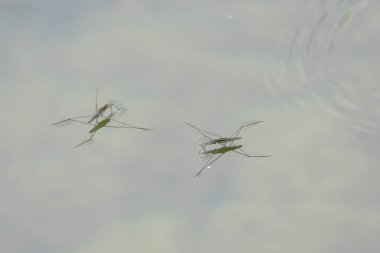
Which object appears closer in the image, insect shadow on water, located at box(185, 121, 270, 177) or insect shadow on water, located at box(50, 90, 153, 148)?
insect shadow on water, located at box(185, 121, 270, 177)

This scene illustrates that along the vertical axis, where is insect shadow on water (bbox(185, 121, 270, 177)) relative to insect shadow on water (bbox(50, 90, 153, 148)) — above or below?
below

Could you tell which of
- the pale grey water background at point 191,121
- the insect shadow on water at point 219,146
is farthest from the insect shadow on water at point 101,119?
the insect shadow on water at point 219,146

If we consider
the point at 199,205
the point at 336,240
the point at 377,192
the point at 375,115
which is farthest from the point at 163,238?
the point at 375,115

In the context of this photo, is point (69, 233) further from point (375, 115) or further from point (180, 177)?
point (375, 115)

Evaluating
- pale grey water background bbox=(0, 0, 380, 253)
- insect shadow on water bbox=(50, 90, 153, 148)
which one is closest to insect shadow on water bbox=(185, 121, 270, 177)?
pale grey water background bbox=(0, 0, 380, 253)

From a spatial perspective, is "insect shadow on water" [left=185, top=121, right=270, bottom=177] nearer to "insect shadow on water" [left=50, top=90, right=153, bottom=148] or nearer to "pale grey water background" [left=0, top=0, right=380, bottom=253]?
"pale grey water background" [left=0, top=0, right=380, bottom=253]

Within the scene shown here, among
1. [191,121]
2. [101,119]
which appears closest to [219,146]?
[191,121]

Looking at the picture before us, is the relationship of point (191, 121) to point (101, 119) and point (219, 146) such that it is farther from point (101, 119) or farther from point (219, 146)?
point (101, 119)

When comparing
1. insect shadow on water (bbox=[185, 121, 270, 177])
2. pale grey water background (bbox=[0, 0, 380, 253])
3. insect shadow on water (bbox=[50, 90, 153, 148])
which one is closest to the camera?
pale grey water background (bbox=[0, 0, 380, 253])

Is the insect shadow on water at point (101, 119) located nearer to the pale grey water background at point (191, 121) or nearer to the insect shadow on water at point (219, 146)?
the pale grey water background at point (191, 121)

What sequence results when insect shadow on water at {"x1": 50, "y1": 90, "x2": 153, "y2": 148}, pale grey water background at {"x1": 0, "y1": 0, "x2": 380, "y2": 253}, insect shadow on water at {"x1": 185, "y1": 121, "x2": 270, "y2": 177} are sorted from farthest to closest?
insect shadow on water at {"x1": 50, "y1": 90, "x2": 153, "y2": 148}, insect shadow on water at {"x1": 185, "y1": 121, "x2": 270, "y2": 177}, pale grey water background at {"x1": 0, "y1": 0, "x2": 380, "y2": 253}
